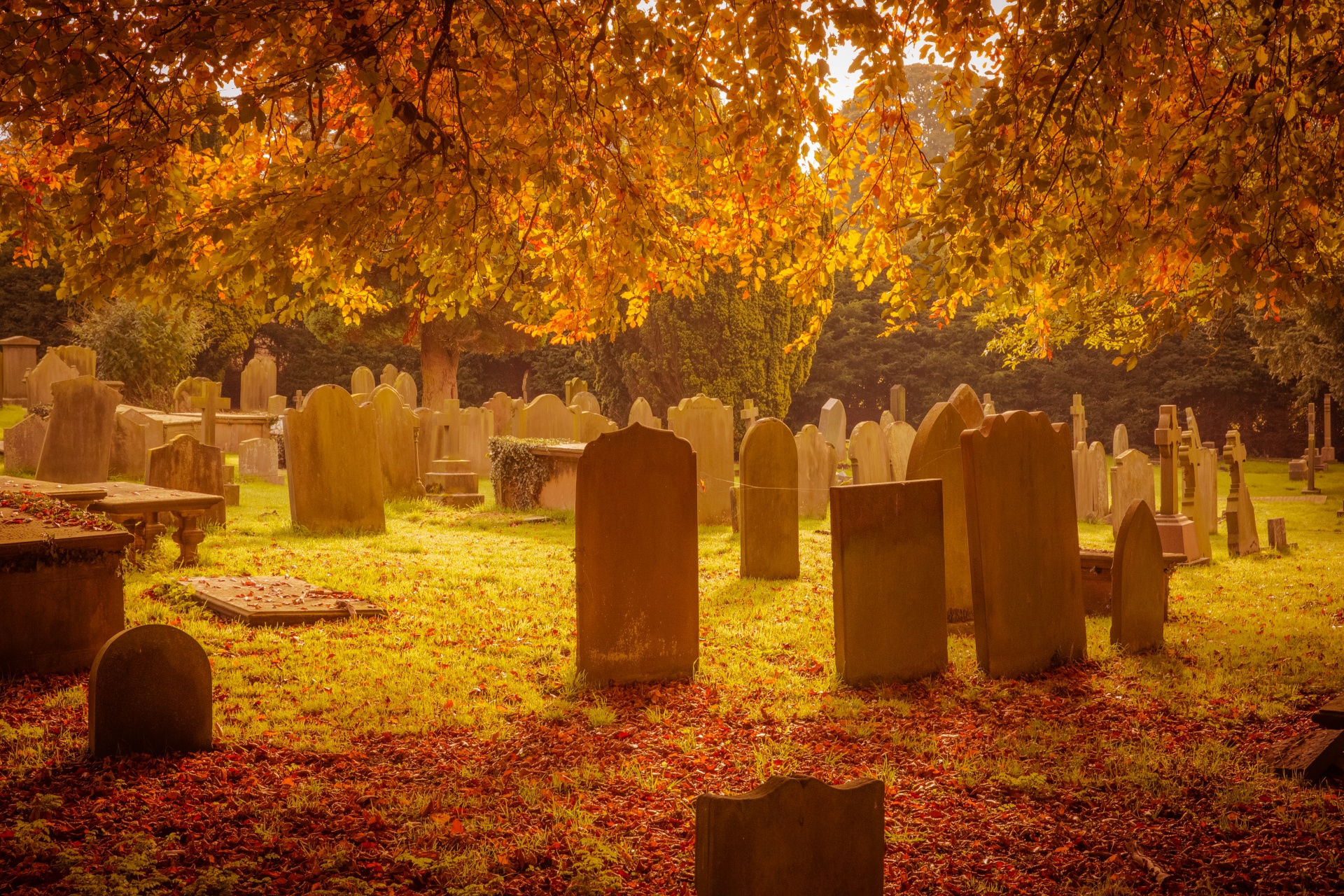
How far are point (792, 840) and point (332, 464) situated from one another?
9.27 metres

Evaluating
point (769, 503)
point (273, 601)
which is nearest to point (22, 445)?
point (273, 601)

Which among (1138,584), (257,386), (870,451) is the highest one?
(257,386)

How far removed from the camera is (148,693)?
4184mm

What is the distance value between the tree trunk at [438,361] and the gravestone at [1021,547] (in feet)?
71.5

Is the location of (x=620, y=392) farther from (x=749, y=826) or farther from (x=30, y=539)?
(x=749, y=826)

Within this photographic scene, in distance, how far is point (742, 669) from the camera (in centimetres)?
599

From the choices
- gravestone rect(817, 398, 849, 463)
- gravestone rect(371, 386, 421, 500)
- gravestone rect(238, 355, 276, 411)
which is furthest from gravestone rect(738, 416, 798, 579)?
gravestone rect(238, 355, 276, 411)

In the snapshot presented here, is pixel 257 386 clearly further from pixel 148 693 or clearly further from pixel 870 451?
pixel 148 693

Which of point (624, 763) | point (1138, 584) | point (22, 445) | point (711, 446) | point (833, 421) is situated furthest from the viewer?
point (833, 421)

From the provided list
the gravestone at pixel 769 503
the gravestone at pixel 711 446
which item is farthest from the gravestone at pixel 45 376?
the gravestone at pixel 769 503

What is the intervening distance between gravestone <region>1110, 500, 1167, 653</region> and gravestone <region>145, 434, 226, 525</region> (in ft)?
27.8

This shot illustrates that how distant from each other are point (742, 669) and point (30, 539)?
4235 mm

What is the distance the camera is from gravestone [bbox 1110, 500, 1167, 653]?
5977 mm

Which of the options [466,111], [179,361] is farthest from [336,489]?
[179,361]
